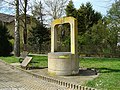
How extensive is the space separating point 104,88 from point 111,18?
112 ft

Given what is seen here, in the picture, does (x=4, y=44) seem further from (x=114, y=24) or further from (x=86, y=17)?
(x=86, y=17)

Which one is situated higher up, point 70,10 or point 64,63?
point 70,10

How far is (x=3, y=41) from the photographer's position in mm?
34406

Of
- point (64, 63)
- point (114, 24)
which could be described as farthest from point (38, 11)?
point (64, 63)

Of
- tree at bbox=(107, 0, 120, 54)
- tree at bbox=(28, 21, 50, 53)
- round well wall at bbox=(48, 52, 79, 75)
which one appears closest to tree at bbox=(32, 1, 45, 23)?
tree at bbox=(28, 21, 50, 53)

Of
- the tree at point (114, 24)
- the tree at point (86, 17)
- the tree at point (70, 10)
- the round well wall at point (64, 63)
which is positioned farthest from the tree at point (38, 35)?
the round well wall at point (64, 63)

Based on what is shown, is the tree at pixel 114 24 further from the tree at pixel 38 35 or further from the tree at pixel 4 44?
the tree at pixel 4 44

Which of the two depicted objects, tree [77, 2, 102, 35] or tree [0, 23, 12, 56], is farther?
tree [77, 2, 102, 35]

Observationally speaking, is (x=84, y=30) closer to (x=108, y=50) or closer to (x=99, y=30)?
(x=99, y=30)

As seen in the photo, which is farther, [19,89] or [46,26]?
[46,26]

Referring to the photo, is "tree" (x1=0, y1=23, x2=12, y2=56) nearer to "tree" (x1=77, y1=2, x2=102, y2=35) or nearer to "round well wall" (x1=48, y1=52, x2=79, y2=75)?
"tree" (x1=77, y1=2, x2=102, y2=35)

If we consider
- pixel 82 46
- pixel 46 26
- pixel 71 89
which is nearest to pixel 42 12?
pixel 46 26

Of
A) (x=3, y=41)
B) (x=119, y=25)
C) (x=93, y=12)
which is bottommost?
(x=3, y=41)

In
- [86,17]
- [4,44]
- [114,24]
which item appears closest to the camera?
[4,44]
